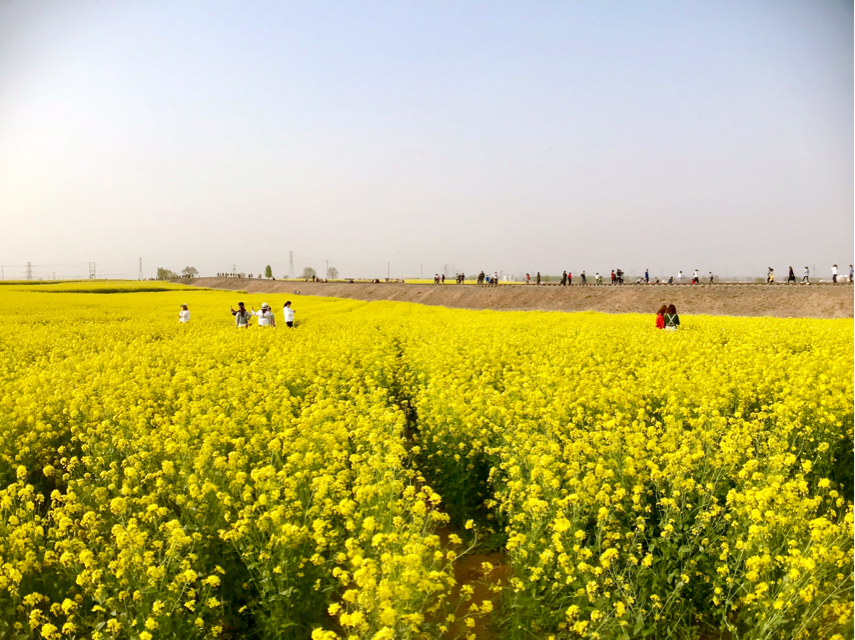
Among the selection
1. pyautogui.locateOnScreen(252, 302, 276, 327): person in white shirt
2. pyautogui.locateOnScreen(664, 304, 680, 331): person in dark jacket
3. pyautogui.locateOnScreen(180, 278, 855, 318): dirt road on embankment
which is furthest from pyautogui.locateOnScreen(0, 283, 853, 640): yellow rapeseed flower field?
pyautogui.locateOnScreen(180, 278, 855, 318): dirt road on embankment

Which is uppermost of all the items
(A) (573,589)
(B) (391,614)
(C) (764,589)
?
(B) (391,614)

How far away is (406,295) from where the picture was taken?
61688mm

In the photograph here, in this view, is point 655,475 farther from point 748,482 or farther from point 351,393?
point 351,393

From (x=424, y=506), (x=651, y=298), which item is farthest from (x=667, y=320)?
(x=651, y=298)

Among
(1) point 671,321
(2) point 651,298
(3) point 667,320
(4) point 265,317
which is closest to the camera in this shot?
(1) point 671,321

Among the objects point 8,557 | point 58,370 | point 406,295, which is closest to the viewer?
point 8,557

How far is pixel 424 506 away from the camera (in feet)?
14.3

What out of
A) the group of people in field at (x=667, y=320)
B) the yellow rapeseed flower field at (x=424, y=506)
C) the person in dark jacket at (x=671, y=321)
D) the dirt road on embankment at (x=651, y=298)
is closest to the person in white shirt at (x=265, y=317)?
the yellow rapeseed flower field at (x=424, y=506)

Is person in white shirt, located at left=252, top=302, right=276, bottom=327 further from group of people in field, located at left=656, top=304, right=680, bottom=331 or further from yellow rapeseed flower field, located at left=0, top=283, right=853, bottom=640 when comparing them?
group of people in field, located at left=656, top=304, right=680, bottom=331

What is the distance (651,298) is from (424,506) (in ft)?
140

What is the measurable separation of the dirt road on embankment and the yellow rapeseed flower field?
3015cm

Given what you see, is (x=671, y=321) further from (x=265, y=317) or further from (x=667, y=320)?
(x=265, y=317)

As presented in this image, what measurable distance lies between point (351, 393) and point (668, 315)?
50.4 feet

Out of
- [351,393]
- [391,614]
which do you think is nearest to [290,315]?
[351,393]
